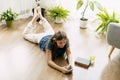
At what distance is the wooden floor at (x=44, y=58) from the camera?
2326mm

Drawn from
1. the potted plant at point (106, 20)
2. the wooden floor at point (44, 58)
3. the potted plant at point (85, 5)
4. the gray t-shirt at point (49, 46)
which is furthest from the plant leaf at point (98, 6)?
the gray t-shirt at point (49, 46)

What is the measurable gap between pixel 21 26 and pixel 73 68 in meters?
1.71

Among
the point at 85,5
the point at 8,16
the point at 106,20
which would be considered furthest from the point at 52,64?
the point at 85,5

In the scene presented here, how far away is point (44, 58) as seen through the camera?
2703mm

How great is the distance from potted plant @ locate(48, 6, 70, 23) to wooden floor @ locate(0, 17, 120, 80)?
0.40m

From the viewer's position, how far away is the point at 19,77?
2258 millimetres

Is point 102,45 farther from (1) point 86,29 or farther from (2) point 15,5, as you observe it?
(2) point 15,5

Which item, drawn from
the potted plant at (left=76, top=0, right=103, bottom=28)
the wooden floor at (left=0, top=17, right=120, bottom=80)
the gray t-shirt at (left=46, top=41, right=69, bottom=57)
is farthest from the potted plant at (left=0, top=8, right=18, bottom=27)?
the gray t-shirt at (left=46, top=41, right=69, bottom=57)

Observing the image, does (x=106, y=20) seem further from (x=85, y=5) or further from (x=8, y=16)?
(x=8, y=16)

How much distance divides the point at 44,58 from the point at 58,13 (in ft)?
4.85

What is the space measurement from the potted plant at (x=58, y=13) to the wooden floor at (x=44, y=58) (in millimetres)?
401

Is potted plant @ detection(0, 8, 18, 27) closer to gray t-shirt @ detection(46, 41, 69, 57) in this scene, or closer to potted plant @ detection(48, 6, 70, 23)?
potted plant @ detection(48, 6, 70, 23)

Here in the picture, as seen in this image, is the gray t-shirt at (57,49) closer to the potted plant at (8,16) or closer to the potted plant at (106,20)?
the potted plant at (106,20)

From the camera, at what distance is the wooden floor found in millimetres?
2326
